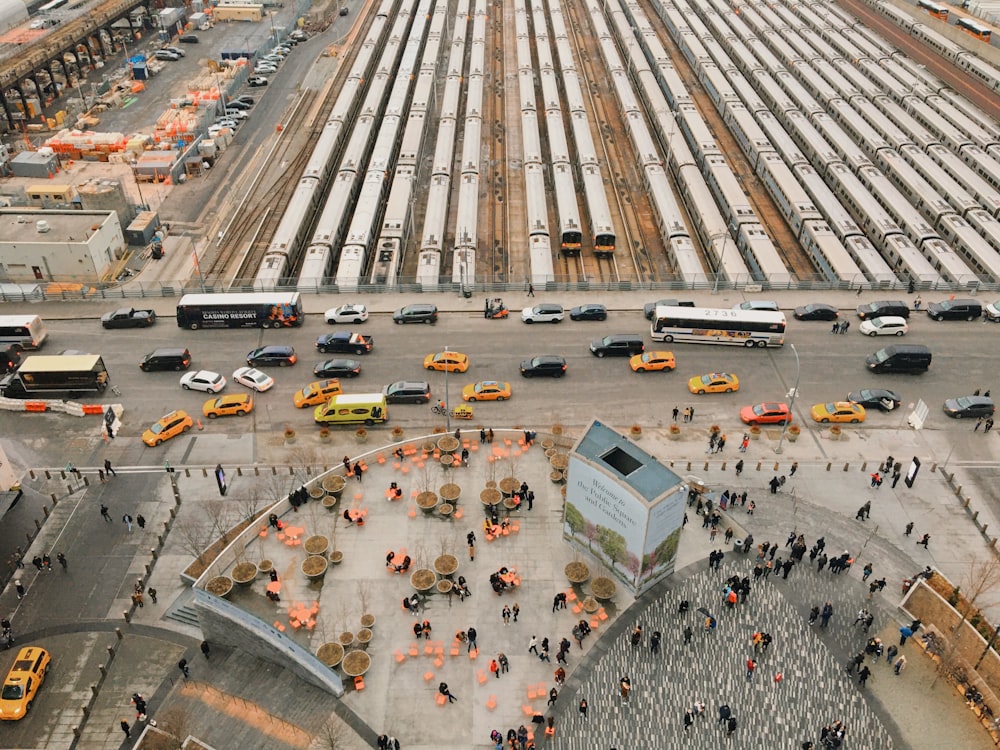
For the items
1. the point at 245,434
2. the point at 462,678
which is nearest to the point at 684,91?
the point at 245,434

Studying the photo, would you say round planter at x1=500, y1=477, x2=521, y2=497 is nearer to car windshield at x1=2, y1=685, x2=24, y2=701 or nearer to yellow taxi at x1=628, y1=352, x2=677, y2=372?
yellow taxi at x1=628, y1=352, x2=677, y2=372

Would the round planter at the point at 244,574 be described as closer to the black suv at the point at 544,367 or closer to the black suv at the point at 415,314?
the black suv at the point at 544,367

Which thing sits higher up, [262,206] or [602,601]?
[602,601]

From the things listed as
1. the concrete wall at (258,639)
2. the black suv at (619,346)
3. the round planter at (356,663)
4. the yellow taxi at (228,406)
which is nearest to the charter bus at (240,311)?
the yellow taxi at (228,406)

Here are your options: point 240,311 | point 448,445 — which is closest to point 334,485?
point 448,445

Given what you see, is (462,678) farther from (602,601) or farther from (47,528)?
(47,528)

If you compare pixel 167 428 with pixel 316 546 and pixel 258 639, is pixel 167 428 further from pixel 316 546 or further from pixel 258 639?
pixel 258 639
